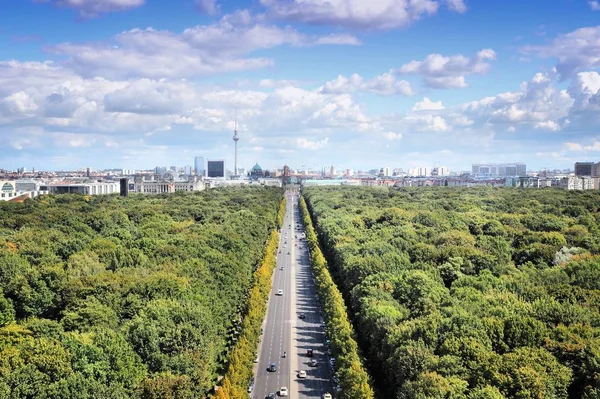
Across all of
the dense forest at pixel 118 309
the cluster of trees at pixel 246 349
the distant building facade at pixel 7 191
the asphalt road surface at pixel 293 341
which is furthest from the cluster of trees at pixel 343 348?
the distant building facade at pixel 7 191

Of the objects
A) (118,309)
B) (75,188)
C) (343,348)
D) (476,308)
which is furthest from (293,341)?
(75,188)

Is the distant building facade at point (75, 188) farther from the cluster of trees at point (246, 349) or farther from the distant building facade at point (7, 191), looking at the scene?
the cluster of trees at point (246, 349)

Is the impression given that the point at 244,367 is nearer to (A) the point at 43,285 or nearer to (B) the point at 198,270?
(B) the point at 198,270

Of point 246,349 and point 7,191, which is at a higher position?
point 7,191

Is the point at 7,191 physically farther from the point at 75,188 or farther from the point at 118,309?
the point at 118,309

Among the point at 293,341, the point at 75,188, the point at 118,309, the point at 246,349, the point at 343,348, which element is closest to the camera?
the point at 343,348

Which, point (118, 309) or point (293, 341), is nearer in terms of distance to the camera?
point (118, 309)

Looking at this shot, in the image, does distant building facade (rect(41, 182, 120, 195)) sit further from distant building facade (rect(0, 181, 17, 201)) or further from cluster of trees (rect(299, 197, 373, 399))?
cluster of trees (rect(299, 197, 373, 399))
